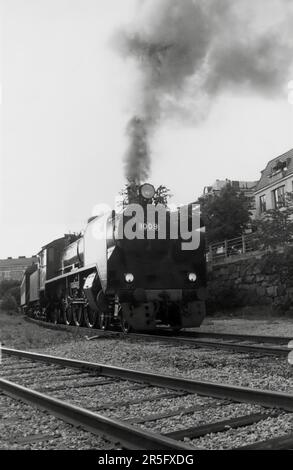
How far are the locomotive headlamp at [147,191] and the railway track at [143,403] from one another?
18.2 feet

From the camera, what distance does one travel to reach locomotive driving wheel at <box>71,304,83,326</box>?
14.1 meters

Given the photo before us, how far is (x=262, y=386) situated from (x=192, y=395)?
85cm

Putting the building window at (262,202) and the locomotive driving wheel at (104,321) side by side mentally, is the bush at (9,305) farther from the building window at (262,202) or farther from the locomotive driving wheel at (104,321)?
the locomotive driving wheel at (104,321)

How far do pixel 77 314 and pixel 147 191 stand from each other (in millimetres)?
5264

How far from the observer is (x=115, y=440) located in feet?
10.8

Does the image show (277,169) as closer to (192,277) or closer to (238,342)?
(192,277)

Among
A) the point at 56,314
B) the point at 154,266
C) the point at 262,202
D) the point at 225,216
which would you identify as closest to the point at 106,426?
the point at 154,266

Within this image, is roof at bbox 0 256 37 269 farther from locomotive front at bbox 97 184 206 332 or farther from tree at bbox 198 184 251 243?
locomotive front at bbox 97 184 206 332

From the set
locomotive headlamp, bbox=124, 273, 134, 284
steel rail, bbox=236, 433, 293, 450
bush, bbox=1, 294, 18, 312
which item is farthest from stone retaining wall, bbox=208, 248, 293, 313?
bush, bbox=1, 294, 18, 312

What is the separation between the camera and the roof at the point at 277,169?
36750mm

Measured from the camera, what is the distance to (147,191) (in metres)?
11.2

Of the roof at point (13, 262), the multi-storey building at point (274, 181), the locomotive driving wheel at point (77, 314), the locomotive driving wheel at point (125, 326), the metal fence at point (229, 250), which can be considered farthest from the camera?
the roof at point (13, 262)

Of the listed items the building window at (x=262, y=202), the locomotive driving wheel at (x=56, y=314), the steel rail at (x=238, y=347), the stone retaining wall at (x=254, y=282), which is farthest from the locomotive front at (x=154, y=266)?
the building window at (x=262, y=202)

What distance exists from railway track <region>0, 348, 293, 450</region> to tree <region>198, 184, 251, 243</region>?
898 inches
